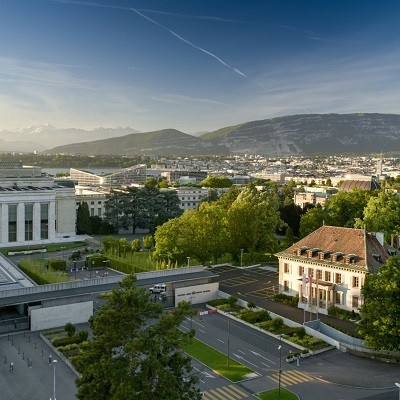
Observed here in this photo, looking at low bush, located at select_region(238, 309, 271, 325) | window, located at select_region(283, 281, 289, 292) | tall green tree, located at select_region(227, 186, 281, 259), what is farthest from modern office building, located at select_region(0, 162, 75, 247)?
low bush, located at select_region(238, 309, 271, 325)

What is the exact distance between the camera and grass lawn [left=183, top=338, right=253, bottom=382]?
41.8 metres

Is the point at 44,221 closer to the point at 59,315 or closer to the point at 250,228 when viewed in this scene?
the point at 250,228

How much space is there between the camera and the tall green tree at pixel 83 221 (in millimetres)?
111688

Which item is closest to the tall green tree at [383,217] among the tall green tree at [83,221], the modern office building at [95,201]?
the tall green tree at [83,221]

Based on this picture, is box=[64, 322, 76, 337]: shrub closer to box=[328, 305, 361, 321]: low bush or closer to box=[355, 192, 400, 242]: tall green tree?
box=[328, 305, 361, 321]: low bush

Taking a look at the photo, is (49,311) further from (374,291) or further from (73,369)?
(374,291)

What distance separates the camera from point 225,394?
38.5 meters

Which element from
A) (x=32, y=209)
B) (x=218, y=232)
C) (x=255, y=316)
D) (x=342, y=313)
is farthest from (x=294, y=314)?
(x=32, y=209)

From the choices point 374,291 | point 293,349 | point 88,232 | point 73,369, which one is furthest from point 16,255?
point 374,291

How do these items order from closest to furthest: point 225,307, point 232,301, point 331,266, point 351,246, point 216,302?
point 331,266
point 351,246
point 225,307
point 232,301
point 216,302

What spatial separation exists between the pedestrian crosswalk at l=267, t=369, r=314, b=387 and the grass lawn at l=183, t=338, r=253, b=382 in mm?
2205

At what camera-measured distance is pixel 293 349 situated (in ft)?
→ 156

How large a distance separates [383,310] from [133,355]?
2599 centimetres

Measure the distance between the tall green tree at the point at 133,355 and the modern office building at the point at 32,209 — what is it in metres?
76.0
